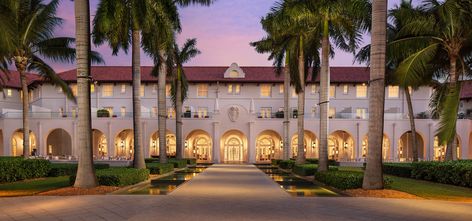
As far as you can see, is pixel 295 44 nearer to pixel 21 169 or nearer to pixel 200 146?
pixel 21 169

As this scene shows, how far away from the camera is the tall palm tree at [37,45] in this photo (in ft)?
93.0

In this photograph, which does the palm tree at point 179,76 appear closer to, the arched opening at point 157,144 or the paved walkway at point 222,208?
the arched opening at point 157,144

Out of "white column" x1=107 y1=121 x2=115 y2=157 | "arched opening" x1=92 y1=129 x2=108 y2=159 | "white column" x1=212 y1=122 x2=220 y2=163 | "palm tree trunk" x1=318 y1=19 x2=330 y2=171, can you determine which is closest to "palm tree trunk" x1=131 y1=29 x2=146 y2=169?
"palm tree trunk" x1=318 y1=19 x2=330 y2=171

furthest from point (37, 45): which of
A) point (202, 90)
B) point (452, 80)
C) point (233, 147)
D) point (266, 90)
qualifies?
point (266, 90)

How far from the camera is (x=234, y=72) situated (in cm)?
5569

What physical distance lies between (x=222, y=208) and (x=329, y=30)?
54.7 feet

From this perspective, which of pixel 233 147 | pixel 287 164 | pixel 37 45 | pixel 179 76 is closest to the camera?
pixel 37 45

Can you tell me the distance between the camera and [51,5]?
2936cm

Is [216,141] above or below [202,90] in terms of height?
below

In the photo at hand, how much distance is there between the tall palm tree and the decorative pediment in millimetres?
26464

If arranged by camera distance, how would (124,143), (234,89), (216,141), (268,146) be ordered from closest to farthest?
(216,141), (124,143), (234,89), (268,146)

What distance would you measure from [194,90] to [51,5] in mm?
28299

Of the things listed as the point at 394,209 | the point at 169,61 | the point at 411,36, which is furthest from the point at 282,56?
the point at 394,209

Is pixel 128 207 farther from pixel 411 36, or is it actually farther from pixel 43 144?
pixel 43 144
